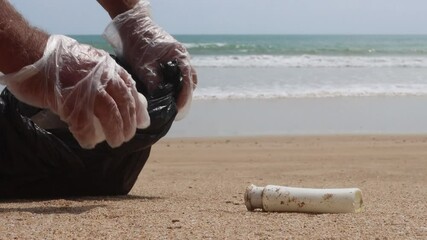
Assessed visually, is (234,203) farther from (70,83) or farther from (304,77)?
(304,77)


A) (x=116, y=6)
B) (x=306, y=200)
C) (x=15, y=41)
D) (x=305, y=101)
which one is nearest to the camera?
(x=15, y=41)

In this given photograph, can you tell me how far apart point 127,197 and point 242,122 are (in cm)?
753

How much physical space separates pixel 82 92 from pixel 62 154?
1944 mm

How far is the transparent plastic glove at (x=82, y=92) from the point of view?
7.11 ft

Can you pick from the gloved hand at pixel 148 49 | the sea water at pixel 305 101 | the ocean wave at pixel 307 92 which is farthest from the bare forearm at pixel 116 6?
the ocean wave at pixel 307 92

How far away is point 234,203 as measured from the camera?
4.22 m

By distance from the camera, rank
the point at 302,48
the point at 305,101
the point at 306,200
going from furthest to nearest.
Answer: the point at 302,48
the point at 305,101
the point at 306,200

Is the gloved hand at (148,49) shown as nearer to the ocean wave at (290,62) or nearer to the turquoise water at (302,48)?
the ocean wave at (290,62)

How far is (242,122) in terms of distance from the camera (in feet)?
38.8

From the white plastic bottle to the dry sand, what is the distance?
3.1 inches

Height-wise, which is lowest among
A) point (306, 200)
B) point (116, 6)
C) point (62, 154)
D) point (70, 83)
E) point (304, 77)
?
point (304, 77)

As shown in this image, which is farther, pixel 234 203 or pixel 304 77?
pixel 304 77

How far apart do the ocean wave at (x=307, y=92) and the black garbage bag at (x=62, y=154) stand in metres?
10.7

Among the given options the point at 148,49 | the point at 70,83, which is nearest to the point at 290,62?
the point at 148,49
